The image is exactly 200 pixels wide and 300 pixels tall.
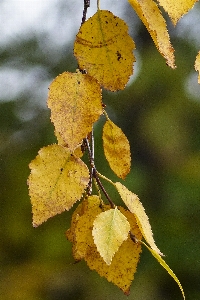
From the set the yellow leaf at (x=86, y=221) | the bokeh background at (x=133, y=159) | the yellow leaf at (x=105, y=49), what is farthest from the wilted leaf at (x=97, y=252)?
the bokeh background at (x=133, y=159)

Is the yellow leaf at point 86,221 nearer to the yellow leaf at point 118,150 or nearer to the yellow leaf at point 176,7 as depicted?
the yellow leaf at point 118,150

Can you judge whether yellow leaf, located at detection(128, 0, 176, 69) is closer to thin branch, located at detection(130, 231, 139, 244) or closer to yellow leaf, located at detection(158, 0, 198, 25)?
yellow leaf, located at detection(158, 0, 198, 25)

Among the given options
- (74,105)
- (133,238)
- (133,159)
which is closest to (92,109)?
(74,105)

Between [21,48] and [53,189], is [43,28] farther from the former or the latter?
[53,189]

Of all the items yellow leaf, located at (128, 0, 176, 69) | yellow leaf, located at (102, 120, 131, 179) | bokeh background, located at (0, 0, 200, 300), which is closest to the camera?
yellow leaf, located at (128, 0, 176, 69)

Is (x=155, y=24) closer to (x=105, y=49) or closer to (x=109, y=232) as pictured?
(x=105, y=49)

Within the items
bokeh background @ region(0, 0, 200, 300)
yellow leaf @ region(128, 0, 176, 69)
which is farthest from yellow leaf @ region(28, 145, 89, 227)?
bokeh background @ region(0, 0, 200, 300)
